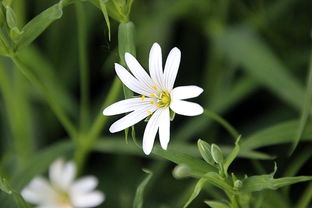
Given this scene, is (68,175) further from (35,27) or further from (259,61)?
(259,61)

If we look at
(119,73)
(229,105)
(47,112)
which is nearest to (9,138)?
(47,112)

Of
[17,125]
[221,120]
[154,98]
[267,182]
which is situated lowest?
[267,182]

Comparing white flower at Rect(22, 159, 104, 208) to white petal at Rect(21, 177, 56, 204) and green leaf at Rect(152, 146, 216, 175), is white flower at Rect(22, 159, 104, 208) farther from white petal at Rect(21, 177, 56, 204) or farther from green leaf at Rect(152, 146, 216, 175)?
green leaf at Rect(152, 146, 216, 175)

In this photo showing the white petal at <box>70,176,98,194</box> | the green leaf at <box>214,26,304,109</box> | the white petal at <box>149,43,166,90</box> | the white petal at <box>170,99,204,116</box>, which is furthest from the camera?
the green leaf at <box>214,26,304,109</box>

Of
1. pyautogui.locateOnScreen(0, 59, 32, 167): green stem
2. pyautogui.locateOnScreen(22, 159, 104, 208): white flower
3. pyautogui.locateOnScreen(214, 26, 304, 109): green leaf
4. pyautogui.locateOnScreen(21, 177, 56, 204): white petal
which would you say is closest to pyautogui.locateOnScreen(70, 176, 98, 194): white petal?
pyautogui.locateOnScreen(22, 159, 104, 208): white flower

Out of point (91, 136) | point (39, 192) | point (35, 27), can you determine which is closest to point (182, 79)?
point (91, 136)

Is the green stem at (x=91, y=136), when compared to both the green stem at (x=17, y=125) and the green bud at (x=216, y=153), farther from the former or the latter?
the green bud at (x=216, y=153)
